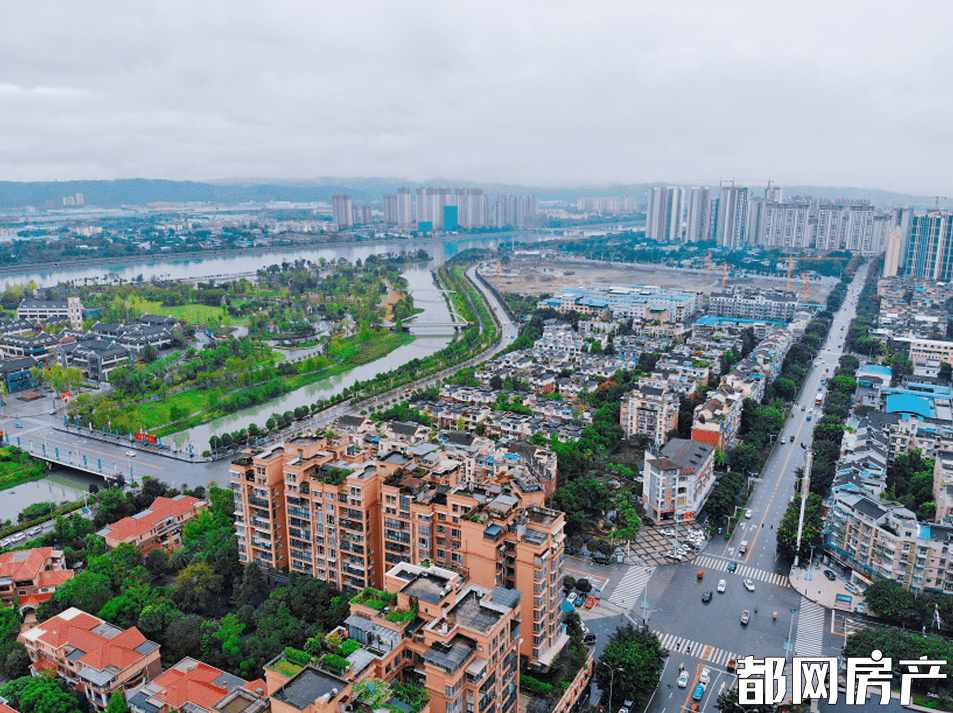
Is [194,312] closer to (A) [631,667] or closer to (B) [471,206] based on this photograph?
(A) [631,667]

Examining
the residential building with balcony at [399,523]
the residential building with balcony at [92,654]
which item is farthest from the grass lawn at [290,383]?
the residential building with balcony at [92,654]

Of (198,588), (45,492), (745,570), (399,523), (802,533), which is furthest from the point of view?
(45,492)

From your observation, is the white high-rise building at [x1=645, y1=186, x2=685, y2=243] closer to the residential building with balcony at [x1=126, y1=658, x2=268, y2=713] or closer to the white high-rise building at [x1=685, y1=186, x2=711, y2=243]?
the white high-rise building at [x1=685, y1=186, x2=711, y2=243]

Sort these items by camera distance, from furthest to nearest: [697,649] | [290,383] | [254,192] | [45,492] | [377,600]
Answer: [254,192] < [290,383] < [45,492] < [697,649] < [377,600]

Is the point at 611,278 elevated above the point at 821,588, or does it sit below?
above

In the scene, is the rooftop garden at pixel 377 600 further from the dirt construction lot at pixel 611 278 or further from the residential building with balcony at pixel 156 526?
the dirt construction lot at pixel 611 278

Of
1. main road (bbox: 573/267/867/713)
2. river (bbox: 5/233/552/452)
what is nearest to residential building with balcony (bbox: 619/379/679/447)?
main road (bbox: 573/267/867/713)

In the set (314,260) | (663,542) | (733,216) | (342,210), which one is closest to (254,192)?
(342,210)

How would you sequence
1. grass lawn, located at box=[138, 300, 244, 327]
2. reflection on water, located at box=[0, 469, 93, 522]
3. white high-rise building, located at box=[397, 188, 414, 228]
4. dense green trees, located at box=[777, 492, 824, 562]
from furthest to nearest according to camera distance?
white high-rise building, located at box=[397, 188, 414, 228]
grass lawn, located at box=[138, 300, 244, 327]
reflection on water, located at box=[0, 469, 93, 522]
dense green trees, located at box=[777, 492, 824, 562]
